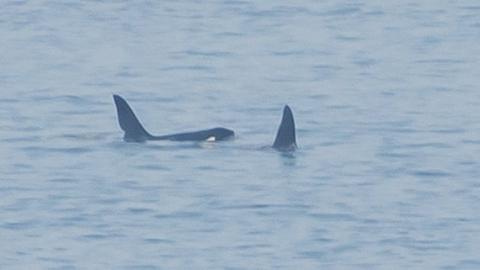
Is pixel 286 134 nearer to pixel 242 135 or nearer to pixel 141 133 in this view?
pixel 242 135

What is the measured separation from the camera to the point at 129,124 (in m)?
31.0

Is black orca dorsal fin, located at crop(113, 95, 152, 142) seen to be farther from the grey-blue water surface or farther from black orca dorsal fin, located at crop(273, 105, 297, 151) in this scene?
black orca dorsal fin, located at crop(273, 105, 297, 151)

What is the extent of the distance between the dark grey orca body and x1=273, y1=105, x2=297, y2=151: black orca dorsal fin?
3.09 ft

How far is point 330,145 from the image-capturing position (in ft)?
100

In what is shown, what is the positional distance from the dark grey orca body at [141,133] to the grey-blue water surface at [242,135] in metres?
0.16

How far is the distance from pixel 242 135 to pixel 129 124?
Answer: 1.38 metres

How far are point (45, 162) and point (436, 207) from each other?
15.7 ft

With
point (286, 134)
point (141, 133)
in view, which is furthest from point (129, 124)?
point (286, 134)

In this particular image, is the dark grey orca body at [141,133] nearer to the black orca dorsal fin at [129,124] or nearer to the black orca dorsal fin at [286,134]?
the black orca dorsal fin at [129,124]

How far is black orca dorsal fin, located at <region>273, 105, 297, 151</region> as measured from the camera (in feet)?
98.1

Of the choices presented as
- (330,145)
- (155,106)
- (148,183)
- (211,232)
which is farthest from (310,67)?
(211,232)

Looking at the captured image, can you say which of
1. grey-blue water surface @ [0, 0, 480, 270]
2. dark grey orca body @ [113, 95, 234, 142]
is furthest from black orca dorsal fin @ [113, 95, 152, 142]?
grey-blue water surface @ [0, 0, 480, 270]

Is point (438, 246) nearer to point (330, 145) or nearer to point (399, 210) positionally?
point (399, 210)

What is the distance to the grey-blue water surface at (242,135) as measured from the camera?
82.2 ft
